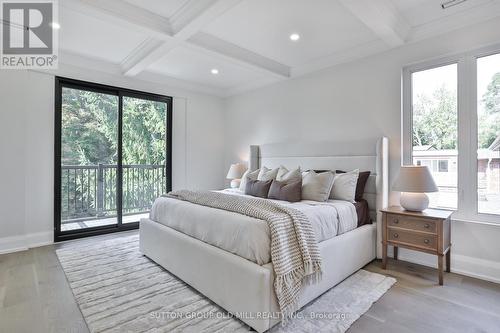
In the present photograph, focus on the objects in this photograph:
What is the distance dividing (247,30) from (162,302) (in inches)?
115

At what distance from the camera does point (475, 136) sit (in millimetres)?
2688

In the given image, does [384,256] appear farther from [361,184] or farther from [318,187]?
[318,187]

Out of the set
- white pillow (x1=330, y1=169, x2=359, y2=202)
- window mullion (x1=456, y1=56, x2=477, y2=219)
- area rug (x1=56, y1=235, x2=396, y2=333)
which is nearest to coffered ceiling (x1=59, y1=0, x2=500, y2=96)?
window mullion (x1=456, y1=56, x2=477, y2=219)

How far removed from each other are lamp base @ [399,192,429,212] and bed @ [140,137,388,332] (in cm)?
35

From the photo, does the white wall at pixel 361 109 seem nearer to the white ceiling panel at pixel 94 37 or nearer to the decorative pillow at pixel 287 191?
the decorative pillow at pixel 287 191

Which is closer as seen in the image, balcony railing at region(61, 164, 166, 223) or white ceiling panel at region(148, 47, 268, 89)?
white ceiling panel at region(148, 47, 268, 89)

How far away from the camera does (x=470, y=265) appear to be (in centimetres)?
266

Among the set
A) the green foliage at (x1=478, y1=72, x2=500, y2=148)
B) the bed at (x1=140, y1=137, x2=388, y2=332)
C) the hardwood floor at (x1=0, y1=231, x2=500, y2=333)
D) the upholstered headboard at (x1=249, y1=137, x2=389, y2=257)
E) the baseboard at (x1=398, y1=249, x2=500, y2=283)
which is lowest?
the hardwood floor at (x1=0, y1=231, x2=500, y2=333)

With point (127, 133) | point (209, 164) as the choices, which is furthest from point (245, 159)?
point (127, 133)

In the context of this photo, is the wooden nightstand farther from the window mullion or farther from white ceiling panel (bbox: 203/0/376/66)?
white ceiling panel (bbox: 203/0/376/66)

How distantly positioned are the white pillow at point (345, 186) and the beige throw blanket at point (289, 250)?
1.14 metres

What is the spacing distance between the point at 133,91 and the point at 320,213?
3770 millimetres

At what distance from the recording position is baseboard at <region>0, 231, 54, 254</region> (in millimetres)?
3311

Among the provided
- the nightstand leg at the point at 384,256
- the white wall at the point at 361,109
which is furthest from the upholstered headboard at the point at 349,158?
the nightstand leg at the point at 384,256
